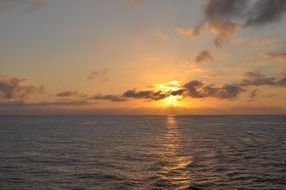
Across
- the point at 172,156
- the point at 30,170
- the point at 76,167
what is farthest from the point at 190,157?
the point at 30,170

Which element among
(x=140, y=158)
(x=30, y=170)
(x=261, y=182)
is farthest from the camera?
(x=140, y=158)

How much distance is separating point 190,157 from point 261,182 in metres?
22.1

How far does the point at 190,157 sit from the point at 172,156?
3555mm

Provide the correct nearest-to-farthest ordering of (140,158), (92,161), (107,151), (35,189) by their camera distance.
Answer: (35,189)
(92,161)
(140,158)
(107,151)

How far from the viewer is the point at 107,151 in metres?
73.4

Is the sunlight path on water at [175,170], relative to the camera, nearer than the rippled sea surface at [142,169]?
No

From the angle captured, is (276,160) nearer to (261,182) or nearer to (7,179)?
(261,182)

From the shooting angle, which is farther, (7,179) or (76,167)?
(76,167)

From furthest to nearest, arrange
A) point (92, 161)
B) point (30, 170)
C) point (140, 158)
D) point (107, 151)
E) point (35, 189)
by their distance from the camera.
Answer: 1. point (107, 151)
2. point (140, 158)
3. point (92, 161)
4. point (30, 170)
5. point (35, 189)

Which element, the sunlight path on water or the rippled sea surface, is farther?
the sunlight path on water

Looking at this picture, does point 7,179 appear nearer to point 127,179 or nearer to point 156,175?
point 127,179

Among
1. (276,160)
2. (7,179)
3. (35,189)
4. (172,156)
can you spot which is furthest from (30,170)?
(276,160)

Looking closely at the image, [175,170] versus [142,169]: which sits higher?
[142,169]

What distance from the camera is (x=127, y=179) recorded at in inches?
1778
